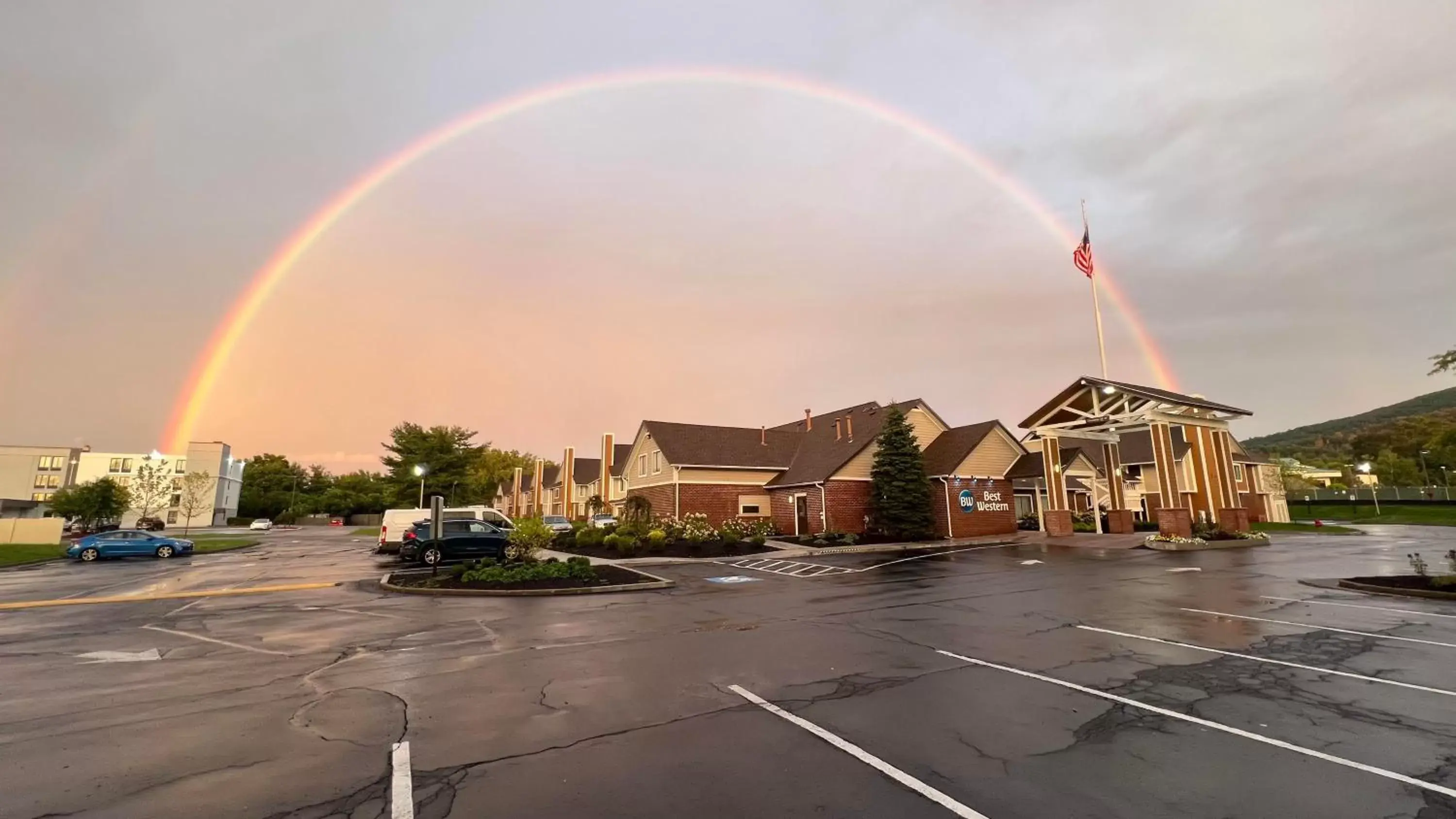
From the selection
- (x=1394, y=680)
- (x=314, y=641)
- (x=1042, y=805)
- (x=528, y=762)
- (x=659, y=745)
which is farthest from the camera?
(x=314, y=641)

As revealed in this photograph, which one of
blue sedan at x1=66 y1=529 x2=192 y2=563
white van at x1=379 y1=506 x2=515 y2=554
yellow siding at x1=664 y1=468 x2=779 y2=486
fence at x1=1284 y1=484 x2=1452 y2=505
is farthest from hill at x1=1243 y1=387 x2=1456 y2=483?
blue sedan at x1=66 y1=529 x2=192 y2=563

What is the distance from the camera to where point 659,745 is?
5258mm

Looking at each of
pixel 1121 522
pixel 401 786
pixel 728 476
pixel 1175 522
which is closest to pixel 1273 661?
pixel 401 786

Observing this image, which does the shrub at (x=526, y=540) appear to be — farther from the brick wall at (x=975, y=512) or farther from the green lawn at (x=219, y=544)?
the green lawn at (x=219, y=544)

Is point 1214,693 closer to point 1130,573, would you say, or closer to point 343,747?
point 343,747

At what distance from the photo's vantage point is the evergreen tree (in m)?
32.4

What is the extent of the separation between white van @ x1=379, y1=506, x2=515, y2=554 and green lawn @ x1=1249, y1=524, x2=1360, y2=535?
4070 cm

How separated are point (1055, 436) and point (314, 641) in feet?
112

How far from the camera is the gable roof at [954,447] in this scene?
115 ft

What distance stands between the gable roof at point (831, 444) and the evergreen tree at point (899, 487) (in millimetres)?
1800

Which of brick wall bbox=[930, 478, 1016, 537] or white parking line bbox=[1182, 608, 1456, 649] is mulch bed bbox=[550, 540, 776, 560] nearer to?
brick wall bbox=[930, 478, 1016, 537]

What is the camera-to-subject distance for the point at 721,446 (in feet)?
134

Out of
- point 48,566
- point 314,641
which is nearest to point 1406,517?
point 314,641

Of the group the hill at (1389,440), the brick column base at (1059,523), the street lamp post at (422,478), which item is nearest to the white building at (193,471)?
the street lamp post at (422,478)
